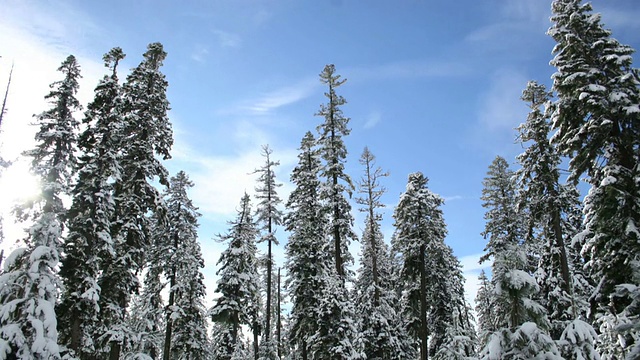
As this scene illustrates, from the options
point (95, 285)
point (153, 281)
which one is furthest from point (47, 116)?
point (153, 281)

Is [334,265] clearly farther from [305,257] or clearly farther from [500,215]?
[500,215]

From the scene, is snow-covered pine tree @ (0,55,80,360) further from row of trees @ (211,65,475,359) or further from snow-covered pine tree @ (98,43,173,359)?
row of trees @ (211,65,475,359)

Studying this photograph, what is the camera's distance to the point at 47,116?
721 inches

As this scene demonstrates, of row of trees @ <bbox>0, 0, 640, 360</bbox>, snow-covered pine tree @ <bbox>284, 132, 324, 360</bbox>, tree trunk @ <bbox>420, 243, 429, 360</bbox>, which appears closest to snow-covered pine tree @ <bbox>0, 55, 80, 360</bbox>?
row of trees @ <bbox>0, 0, 640, 360</bbox>

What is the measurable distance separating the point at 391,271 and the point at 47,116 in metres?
32.7

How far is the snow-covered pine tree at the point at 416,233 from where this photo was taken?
90.4 ft

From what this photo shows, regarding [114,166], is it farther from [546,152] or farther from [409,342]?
[409,342]

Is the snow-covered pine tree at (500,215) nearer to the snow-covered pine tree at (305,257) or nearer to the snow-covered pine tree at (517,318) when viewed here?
the snow-covered pine tree at (305,257)

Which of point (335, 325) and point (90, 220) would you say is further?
point (335, 325)

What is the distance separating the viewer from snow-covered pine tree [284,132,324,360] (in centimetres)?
2731

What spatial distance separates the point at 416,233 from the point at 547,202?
9.09m

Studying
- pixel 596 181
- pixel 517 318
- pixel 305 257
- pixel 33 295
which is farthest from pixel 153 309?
pixel 596 181

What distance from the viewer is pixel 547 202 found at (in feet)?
70.9

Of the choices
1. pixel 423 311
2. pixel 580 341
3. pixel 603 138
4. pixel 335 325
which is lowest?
pixel 335 325
